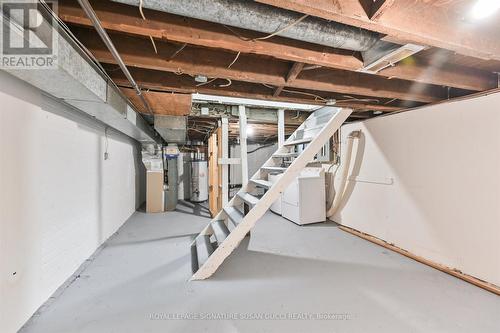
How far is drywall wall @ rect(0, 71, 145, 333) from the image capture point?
1382mm

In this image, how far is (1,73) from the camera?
1.33m

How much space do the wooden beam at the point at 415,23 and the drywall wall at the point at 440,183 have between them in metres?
1.05

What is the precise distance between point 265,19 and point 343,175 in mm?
3299

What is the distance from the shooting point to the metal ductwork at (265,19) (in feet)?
3.11

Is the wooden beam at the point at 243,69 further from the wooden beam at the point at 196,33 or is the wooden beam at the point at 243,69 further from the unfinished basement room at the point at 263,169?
the wooden beam at the point at 196,33

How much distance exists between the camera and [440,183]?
2365 mm

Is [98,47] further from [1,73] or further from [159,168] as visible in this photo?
[159,168]

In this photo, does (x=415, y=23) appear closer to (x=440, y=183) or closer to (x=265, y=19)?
(x=265, y=19)

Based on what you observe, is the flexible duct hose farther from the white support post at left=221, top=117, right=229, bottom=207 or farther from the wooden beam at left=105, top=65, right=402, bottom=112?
the white support post at left=221, top=117, right=229, bottom=207

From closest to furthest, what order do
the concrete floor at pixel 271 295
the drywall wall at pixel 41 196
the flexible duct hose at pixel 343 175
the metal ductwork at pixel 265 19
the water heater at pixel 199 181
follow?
the metal ductwork at pixel 265 19
the drywall wall at pixel 41 196
the concrete floor at pixel 271 295
the flexible duct hose at pixel 343 175
the water heater at pixel 199 181

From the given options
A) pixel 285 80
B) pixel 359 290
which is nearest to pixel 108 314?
pixel 359 290

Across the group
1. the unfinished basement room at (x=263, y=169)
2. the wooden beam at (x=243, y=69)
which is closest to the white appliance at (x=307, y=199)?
the unfinished basement room at (x=263, y=169)

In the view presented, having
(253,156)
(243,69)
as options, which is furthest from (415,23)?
(253,156)

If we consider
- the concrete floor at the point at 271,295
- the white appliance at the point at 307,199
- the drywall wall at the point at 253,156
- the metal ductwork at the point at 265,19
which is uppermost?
the metal ductwork at the point at 265,19
